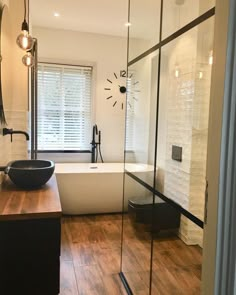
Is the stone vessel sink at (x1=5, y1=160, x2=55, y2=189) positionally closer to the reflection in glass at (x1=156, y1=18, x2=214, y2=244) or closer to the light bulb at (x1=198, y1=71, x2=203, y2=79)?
the reflection in glass at (x1=156, y1=18, x2=214, y2=244)

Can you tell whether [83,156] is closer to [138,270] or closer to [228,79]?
[138,270]

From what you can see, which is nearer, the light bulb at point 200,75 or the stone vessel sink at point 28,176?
the stone vessel sink at point 28,176

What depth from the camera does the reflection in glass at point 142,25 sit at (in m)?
2.65

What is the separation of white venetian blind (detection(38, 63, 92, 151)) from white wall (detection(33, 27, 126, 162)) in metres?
0.16

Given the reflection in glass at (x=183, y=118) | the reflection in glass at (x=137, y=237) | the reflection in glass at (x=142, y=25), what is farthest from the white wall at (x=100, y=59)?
the reflection in glass at (x=183, y=118)

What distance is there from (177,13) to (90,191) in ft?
7.98

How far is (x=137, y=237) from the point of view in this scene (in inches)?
106

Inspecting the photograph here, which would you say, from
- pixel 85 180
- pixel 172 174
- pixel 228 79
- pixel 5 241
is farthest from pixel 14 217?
pixel 85 180

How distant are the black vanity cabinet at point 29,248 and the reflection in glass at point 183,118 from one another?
820 mm

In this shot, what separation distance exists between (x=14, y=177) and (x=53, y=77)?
3.11m

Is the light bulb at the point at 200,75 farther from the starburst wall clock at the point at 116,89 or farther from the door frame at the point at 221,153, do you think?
the starburst wall clock at the point at 116,89

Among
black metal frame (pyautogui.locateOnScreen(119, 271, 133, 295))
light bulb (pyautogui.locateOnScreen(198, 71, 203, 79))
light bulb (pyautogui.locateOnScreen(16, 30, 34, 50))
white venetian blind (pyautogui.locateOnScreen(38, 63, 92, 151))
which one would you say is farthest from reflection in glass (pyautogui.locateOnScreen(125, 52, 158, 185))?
white venetian blind (pyautogui.locateOnScreen(38, 63, 92, 151))

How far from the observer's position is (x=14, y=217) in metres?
1.52

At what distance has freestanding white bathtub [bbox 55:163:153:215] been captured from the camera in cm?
381
